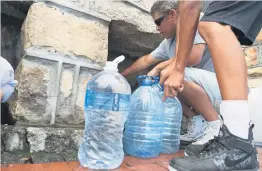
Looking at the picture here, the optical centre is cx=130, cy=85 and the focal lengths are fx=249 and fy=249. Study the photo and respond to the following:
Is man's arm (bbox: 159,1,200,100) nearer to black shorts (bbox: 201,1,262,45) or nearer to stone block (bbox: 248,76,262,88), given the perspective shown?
black shorts (bbox: 201,1,262,45)

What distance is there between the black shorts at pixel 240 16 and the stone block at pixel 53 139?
2.80 ft

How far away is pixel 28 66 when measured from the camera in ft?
4.34

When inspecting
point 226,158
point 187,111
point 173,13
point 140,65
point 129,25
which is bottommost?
point 226,158

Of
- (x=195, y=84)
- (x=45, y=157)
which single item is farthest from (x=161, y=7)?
(x=45, y=157)

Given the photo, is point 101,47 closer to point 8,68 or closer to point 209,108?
point 8,68

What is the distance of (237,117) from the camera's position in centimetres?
86

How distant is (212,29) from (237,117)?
1.09 ft

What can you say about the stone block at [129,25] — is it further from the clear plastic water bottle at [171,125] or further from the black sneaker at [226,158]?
the black sneaker at [226,158]

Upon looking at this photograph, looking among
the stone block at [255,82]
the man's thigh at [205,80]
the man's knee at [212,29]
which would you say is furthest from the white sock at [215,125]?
the stone block at [255,82]

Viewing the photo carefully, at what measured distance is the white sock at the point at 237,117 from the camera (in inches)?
33.8

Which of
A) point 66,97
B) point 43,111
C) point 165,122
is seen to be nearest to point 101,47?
point 66,97

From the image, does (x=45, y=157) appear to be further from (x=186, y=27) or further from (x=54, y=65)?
(x=186, y=27)

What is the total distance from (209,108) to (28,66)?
1085 millimetres

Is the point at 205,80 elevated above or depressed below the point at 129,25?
below
